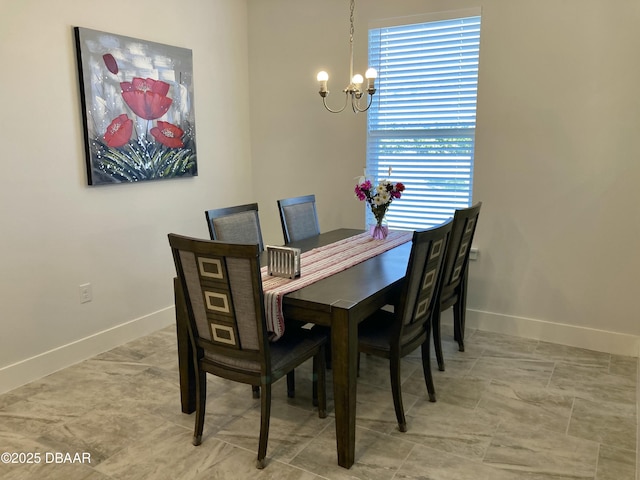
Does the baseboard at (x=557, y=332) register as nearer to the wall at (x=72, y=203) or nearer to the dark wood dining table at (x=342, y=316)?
the dark wood dining table at (x=342, y=316)

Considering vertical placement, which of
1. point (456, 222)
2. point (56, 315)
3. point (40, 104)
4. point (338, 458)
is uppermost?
point (40, 104)

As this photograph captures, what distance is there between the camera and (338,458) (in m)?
2.28

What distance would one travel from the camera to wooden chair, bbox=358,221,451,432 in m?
2.38

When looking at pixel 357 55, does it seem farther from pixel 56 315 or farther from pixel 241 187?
pixel 56 315

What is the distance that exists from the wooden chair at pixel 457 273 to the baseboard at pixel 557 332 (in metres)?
0.43

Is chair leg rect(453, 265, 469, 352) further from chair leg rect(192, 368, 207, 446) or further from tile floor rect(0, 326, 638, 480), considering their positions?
chair leg rect(192, 368, 207, 446)

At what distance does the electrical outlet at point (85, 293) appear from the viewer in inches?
132

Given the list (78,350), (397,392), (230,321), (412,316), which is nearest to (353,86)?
(412,316)

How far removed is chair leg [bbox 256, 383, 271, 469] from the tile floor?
59mm

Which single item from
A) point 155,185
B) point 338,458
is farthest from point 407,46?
point 338,458

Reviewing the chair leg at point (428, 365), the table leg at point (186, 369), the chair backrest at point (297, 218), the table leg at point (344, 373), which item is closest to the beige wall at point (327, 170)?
the chair backrest at point (297, 218)

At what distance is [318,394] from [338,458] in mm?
418

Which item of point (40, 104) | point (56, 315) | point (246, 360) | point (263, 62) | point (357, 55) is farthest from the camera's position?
point (263, 62)

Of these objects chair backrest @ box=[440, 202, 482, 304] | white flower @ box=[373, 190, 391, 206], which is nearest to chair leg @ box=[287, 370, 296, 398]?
chair backrest @ box=[440, 202, 482, 304]
